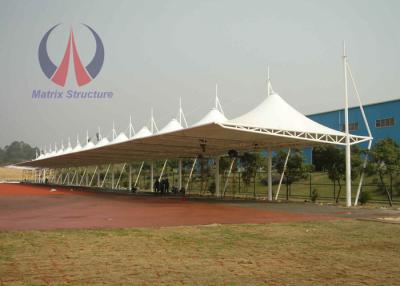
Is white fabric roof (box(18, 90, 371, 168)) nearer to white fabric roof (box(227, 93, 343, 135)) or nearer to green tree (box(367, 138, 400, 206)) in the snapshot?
white fabric roof (box(227, 93, 343, 135))

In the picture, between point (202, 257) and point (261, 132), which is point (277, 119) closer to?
point (261, 132)

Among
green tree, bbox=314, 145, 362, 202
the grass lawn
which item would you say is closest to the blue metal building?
green tree, bbox=314, 145, 362, 202

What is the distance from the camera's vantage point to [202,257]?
7371 mm

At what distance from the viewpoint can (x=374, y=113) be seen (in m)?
39.4

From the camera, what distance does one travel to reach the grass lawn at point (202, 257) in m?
5.91

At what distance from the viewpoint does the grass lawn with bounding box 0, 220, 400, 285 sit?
5914 mm

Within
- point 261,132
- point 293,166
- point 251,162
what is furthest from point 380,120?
point 261,132

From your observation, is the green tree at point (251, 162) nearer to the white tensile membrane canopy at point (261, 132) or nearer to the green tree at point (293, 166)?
the white tensile membrane canopy at point (261, 132)

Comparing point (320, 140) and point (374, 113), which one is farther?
point (374, 113)

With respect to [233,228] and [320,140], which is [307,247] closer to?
[233,228]

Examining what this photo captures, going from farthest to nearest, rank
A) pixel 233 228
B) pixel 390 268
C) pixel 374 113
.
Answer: pixel 374 113, pixel 233 228, pixel 390 268

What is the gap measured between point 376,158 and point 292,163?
6496 mm

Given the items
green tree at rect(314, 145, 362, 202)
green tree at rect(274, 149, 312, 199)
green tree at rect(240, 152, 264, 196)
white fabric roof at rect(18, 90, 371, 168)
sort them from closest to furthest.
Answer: white fabric roof at rect(18, 90, 371, 168) → green tree at rect(314, 145, 362, 202) → green tree at rect(274, 149, 312, 199) → green tree at rect(240, 152, 264, 196)

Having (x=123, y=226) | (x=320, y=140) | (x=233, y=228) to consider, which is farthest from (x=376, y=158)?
(x=123, y=226)
